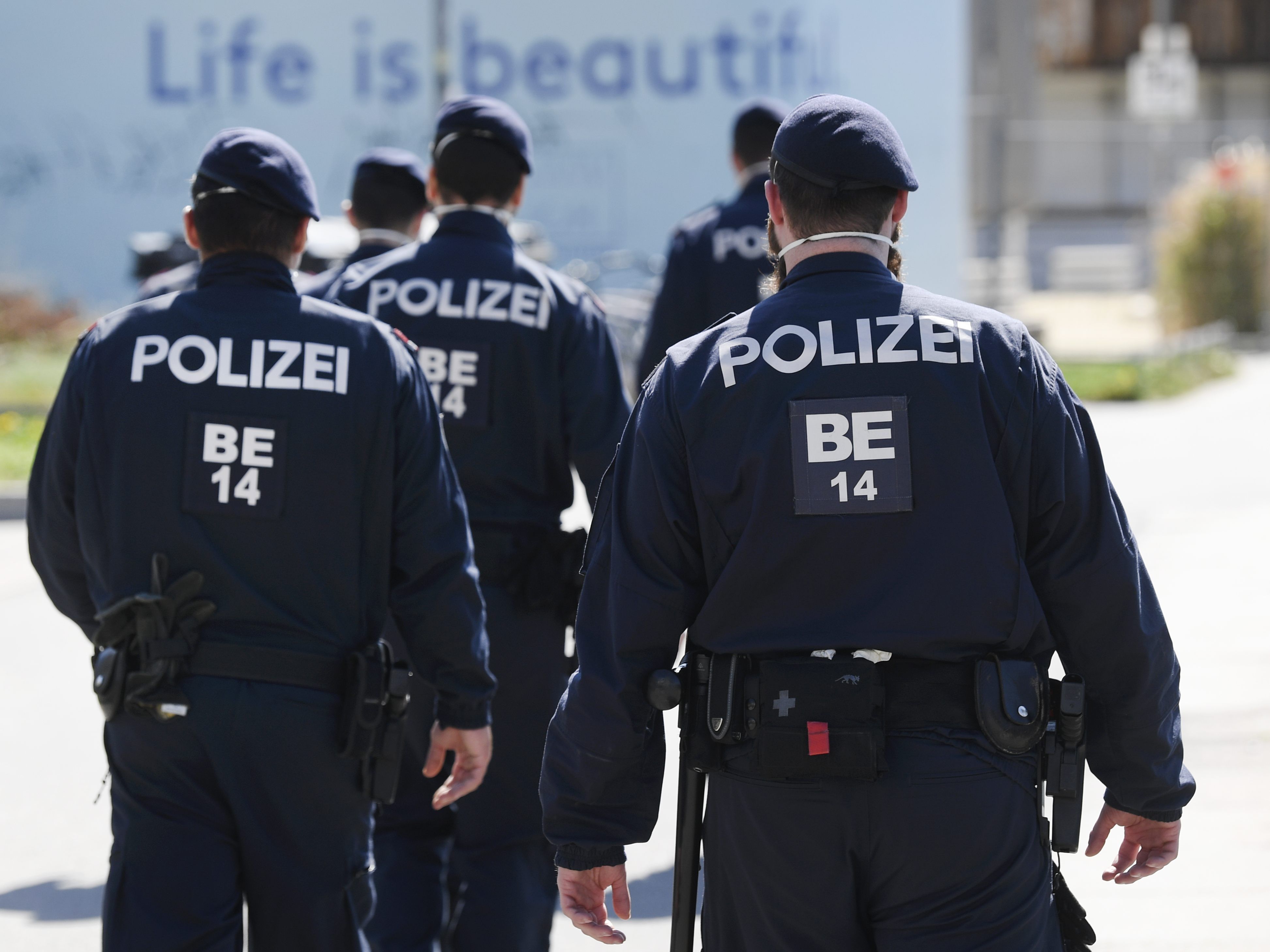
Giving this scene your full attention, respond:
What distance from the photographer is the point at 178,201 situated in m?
18.6

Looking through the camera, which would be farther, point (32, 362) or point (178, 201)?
point (178, 201)

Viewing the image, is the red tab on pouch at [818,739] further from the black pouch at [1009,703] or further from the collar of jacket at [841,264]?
the collar of jacket at [841,264]

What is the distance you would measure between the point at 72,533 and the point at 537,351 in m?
1.29

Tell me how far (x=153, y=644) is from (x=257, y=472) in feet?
1.19

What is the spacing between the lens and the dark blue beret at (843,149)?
2541 mm

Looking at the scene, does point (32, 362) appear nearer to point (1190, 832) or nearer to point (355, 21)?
point (355, 21)

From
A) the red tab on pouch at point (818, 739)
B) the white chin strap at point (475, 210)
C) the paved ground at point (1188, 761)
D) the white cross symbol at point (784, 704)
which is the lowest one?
the paved ground at point (1188, 761)

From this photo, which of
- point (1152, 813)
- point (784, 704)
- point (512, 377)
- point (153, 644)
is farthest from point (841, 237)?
point (512, 377)

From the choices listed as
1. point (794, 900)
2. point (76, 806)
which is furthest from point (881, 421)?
point (76, 806)

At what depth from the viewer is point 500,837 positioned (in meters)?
3.85

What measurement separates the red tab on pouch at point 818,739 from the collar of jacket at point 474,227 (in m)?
2.16

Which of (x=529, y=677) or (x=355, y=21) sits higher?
(x=355, y=21)

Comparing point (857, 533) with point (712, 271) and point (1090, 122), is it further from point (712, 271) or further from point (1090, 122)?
point (1090, 122)

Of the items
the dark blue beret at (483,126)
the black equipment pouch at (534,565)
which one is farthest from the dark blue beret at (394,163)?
the black equipment pouch at (534,565)
